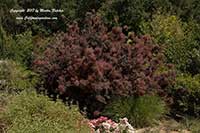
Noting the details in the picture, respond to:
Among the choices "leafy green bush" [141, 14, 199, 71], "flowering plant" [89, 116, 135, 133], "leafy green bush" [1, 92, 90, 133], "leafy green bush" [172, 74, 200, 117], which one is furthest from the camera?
"leafy green bush" [141, 14, 199, 71]

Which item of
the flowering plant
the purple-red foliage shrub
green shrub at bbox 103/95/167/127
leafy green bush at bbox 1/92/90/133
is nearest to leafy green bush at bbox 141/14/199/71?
the purple-red foliage shrub

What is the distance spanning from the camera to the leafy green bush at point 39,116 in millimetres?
8203

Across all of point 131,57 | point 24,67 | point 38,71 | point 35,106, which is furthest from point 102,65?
point 24,67

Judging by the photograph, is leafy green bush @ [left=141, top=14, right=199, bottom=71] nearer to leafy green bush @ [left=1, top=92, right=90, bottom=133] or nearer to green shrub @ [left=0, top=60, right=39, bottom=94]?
green shrub @ [left=0, top=60, right=39, bottom=94]

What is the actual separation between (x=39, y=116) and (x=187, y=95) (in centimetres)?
516

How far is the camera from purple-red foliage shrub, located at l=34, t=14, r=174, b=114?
1216cm

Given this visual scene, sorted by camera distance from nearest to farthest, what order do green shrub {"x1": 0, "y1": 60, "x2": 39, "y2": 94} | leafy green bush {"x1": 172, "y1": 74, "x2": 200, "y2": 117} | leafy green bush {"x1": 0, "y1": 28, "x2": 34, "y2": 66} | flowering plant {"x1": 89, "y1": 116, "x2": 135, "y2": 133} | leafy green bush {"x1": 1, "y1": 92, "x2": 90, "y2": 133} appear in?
leafy green bush {"x1": 1, "y1": 92, "x2": 90, "y2": 133}, flowering plant {"x1": 89, "y1": 116, "x2": 135, "y2": 133}, green shrub {"x1": 0, "y1": 60, "x2": 39, "y2": 94}, leafy green bush {"x1": 172, "y1": 74, "x2": 200, "y2": 117}, leafy green bush {"x1": 0, "y1": 28, "x2": 34, "y2": 66}

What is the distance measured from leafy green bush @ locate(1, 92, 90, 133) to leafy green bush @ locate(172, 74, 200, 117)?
176 inches

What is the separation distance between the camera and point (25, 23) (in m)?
18.7

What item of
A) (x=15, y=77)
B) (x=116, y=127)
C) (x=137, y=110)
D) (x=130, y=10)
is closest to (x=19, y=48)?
(x=15, y=77)

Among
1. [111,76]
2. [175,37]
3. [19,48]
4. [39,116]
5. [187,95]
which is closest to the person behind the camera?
[39,116]

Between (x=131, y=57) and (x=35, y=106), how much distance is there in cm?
350

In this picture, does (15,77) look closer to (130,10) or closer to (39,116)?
(39,116)

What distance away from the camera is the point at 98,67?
477 inches
